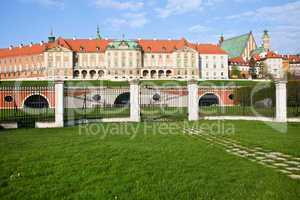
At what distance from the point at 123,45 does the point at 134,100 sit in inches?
2723

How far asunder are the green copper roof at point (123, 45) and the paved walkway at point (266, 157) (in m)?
75.7

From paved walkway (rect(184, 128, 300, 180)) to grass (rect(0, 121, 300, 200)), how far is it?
0.33 m

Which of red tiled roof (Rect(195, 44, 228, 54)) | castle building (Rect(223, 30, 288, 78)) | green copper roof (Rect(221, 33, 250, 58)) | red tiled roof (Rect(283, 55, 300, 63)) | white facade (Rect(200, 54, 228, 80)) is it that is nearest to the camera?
red tiled roof (Rect(195, 44, 228, 54))

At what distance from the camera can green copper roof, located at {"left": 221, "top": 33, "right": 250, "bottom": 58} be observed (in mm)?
107506

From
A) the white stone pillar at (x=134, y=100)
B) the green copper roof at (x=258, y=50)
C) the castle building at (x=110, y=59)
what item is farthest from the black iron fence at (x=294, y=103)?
the green copper roof at (x=258, y=50)

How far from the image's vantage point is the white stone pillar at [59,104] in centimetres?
1539

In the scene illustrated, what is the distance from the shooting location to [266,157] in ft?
25.7

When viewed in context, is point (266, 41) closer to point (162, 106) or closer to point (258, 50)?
point (258, 50)

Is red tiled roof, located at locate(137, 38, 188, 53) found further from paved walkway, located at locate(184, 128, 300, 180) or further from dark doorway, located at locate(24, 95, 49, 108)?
paved walkway, located at locate(184, 128, 300, 180)

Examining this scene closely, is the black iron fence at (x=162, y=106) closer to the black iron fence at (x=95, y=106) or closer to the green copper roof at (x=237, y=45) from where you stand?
the black iron fence at (x=95, y=106)

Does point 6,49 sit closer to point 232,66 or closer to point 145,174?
point 232,66

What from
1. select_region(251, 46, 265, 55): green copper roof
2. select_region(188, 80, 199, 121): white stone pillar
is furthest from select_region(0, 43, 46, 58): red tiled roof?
select_region(188, 80, 199, 121): white stone pillar

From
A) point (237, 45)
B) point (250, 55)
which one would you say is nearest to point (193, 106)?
point (250, 55)

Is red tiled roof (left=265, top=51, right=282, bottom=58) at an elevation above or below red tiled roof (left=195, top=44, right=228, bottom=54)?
below
